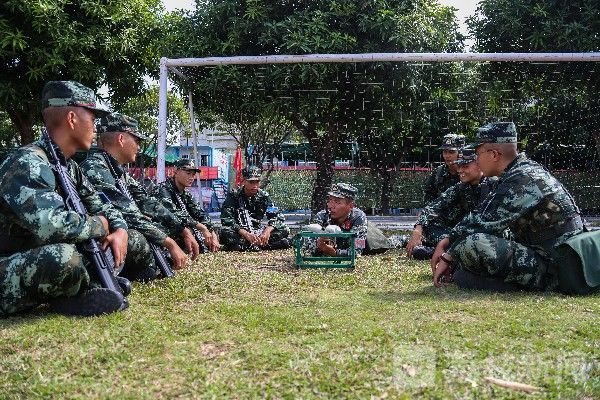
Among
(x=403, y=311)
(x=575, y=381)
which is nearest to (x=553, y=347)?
(x=575, y=381)

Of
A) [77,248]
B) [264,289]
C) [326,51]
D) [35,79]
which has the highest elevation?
[326,51]

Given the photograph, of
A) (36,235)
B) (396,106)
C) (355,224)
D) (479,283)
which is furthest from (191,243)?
(396,106)

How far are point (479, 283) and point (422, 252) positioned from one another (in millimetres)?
2373

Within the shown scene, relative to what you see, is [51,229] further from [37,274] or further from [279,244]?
[279,244]

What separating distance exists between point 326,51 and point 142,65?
344 centimetres

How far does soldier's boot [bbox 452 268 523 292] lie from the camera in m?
5.46

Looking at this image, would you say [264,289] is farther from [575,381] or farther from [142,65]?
[142,65]

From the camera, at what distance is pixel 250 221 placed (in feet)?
31.3

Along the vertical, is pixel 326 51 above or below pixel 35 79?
above

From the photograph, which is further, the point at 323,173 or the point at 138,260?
the point at 323,173

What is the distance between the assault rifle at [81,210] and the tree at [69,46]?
17.6 feet

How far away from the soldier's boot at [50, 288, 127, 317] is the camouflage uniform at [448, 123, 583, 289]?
287 cm

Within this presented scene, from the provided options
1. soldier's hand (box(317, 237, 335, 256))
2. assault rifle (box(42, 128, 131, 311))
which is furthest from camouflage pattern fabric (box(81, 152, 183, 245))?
soldier's hand (box(317, 237, 335, 256))

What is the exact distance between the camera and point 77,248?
4535mm
